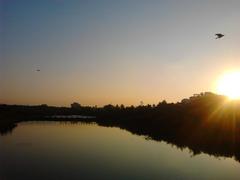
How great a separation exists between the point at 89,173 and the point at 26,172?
4890 mm

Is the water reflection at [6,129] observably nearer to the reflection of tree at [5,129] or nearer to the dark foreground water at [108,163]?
the reflection of tree at [5,129]

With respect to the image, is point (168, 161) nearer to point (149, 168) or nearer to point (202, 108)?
point (149, 168)

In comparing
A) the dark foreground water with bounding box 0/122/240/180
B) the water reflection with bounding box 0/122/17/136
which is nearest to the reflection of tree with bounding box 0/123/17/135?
the water reflection with bounding box 0/122/17/136

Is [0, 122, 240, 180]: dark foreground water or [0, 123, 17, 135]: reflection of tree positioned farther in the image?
[0, 123, 17, 135]: reflection of tree

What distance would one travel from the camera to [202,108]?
305 feet

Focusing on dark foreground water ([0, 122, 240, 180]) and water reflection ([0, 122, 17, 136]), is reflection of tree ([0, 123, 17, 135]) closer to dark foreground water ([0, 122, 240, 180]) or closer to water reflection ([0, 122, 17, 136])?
water reflection ([0, 122, 17, 136])

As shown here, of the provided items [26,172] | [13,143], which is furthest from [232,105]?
[26,172]

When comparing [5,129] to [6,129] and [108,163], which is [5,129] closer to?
[6,129]

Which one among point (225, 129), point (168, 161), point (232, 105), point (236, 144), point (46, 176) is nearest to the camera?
point (46, 176)

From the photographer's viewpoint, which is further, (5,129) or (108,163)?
(5,129)

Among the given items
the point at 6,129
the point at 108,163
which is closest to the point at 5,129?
the point at 6,129

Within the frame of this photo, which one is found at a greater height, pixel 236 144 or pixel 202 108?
pixel 202 108

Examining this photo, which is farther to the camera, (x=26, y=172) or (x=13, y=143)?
(x=13, y=143)

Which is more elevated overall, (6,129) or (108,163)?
(6,129)
